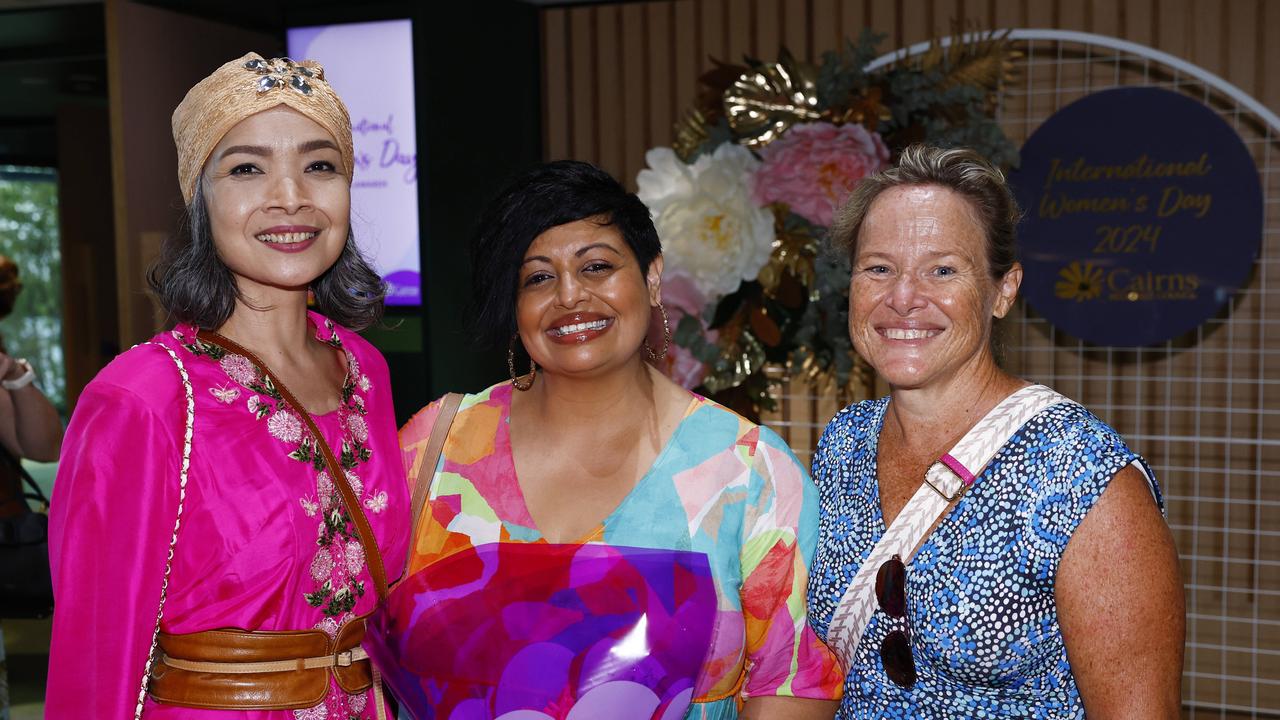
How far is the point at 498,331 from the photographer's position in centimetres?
202

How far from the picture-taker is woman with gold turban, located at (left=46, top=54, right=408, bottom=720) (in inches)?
64.9

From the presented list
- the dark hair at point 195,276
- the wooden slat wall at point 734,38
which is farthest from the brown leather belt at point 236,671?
the wooden slat wall at point 734,38

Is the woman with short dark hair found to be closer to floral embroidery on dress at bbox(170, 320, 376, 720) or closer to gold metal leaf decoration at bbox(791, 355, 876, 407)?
floral embroidery on dress at bbox(170, 320, 376, 720)

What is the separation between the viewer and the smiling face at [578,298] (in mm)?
1972

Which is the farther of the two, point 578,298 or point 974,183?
point 578,298

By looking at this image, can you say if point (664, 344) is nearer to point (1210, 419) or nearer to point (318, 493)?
point (318, 493)

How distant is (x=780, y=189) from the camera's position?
297 centimetres

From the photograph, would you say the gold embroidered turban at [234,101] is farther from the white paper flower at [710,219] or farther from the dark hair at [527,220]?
the white paper flower at [710,219]

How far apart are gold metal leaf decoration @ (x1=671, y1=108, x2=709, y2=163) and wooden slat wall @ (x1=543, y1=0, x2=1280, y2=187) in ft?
4.23

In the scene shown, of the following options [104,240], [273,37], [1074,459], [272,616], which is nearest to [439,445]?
[272,616]

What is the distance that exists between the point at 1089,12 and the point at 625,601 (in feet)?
11.7

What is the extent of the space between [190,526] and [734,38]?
385 centimetres

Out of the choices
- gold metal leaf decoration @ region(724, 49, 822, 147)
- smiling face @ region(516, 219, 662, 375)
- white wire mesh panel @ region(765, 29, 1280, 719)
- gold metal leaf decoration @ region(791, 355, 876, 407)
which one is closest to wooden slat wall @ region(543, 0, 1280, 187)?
white wire mesh panel @ region(765, 29, 1280, 719)

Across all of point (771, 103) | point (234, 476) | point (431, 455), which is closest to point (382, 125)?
point (771, 103)
